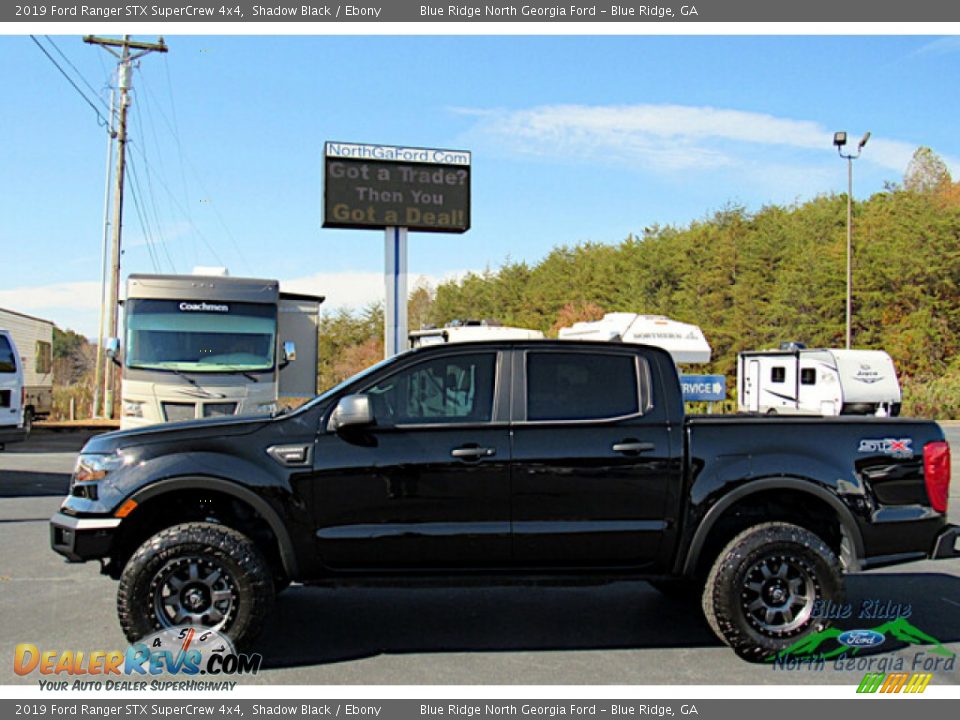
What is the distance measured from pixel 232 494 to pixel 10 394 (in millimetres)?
9706

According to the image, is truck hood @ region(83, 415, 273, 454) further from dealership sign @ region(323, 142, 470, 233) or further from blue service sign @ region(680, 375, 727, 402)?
dealership sign @ region(323, 142, 470, 233)

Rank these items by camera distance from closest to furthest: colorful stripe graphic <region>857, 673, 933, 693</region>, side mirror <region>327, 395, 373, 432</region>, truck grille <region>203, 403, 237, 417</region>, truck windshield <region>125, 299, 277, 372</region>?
1. colorful stripe graphic <region>857, 673, 933, 693</region>
2. side mirror <region>327, 395, 373, 432</region>
3. truck grille <region>203, 403, 237, 417</region>
4. truck windshield <region>125, 299, 277, 372</region>

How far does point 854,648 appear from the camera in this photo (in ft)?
17.4

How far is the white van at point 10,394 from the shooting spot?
41.3 feet

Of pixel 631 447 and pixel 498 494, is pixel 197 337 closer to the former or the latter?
pixel 498 494

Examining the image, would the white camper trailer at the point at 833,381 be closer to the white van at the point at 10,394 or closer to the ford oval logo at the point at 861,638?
the white van at the point at 10,394

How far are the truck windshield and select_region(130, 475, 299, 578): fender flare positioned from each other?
863 centimetres

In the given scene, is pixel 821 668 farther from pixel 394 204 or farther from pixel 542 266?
pixel 542 266

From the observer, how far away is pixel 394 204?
62.1ft

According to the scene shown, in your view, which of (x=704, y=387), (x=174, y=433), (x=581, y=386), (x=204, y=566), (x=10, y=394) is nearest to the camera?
(x=204, y=566)

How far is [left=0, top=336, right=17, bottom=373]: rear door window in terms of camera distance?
13172mm

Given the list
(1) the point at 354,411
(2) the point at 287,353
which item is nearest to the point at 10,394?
(2) the point at 287,353

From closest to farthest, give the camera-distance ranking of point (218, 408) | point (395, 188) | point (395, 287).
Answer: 1. point (218, 408)
2. point (395, 188)
3. point (395, 287)

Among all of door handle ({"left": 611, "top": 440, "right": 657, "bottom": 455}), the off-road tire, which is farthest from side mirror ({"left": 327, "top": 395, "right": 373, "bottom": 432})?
door handle ({"left": 611, "top": 440, "right": 657, "bottom": 455})
